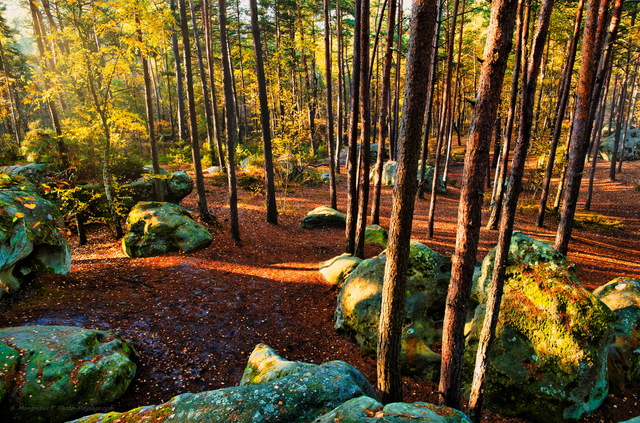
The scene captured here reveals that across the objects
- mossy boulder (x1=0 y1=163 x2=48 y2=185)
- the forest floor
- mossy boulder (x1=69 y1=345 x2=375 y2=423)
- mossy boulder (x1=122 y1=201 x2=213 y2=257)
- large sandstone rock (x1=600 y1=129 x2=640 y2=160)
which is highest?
large sandstone rock (x1=600 y1=129 x2=640 y2=160)

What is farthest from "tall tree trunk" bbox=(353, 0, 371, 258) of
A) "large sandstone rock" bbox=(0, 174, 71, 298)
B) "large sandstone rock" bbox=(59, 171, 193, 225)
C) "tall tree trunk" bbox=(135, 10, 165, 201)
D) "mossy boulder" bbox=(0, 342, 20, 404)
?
"mossy boulder" bbox=(0, 342, 20, 404)

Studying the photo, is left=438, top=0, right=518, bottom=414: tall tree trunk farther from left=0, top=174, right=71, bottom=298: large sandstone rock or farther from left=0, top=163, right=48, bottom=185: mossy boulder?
left=0, top=163, right=48, bottom=185: mossy boulder

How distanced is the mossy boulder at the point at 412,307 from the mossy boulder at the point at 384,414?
3.52 meters

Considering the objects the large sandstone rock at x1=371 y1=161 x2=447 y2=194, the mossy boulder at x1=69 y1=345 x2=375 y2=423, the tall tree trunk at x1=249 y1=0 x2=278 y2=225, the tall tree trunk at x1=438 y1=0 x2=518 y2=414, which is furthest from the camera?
the large sandstone rock at x1=371 y1=161 x2=447 y2=194

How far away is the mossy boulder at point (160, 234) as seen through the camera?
11.1m

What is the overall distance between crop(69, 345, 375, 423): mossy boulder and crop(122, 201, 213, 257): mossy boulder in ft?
27.8

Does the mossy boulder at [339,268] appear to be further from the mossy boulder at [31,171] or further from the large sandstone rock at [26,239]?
the mossy boulder at [31,171]

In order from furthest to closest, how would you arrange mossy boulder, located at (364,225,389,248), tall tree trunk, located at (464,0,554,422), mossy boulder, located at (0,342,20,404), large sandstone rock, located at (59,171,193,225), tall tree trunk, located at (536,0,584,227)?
mossy boulder, located at (364,225,389,248) < large sandstone rock, located at (59,171,193,225) < tall tree trunk, located at (536,0,584,227) < tall tree trunk, located at (464,0,554,422) < mossy boulder, located at (0,342,20,404)

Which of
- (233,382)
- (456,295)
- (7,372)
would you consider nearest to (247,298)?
(233,382)

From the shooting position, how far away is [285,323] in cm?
824

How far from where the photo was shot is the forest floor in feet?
20.1

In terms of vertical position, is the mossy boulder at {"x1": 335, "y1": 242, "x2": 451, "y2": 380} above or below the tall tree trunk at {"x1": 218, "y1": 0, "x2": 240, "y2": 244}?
below

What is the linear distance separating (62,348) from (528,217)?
20332 mm

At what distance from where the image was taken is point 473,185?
14.4 feet
